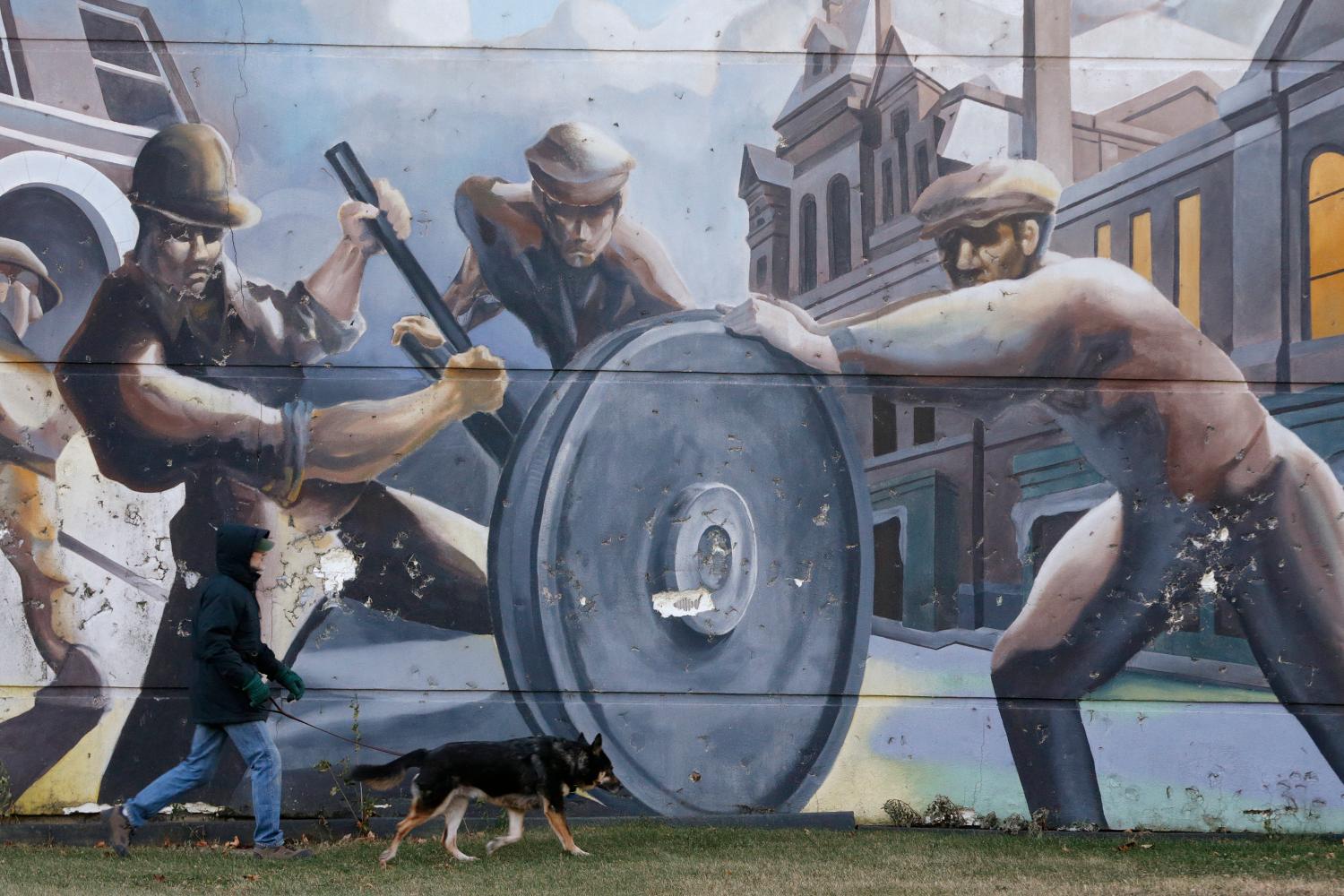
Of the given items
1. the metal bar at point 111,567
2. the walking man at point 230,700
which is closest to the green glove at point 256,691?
the walking man at point 230,700

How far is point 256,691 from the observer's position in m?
6.02

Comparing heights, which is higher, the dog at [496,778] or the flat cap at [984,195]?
the flat cap at [984,195]

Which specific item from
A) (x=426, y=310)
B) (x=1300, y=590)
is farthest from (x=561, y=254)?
(x=1300, y=590)

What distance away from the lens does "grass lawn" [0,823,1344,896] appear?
18.9ft

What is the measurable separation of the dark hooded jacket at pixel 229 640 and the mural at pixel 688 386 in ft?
2.73

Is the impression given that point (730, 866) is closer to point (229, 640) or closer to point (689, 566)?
point (689, 566)

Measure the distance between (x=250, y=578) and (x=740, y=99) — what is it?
3749 millimetres

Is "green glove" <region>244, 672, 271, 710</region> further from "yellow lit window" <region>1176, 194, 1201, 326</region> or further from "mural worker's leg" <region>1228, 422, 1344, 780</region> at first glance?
"yellow lit window" <region>1176, 194, 1201, 326</region>

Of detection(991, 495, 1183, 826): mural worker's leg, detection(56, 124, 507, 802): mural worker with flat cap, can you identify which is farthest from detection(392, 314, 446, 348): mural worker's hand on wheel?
detection(991, 495, 1183, 826): mural worker's leg

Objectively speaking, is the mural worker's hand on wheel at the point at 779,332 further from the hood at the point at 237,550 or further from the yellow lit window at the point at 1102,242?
the hood at the point at 237,550

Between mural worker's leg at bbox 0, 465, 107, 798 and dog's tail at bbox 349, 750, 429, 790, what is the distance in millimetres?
1689

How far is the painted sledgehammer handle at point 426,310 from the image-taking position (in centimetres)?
721

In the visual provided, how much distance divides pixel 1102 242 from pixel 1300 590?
2.22 meters

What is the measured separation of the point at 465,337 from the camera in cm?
724
